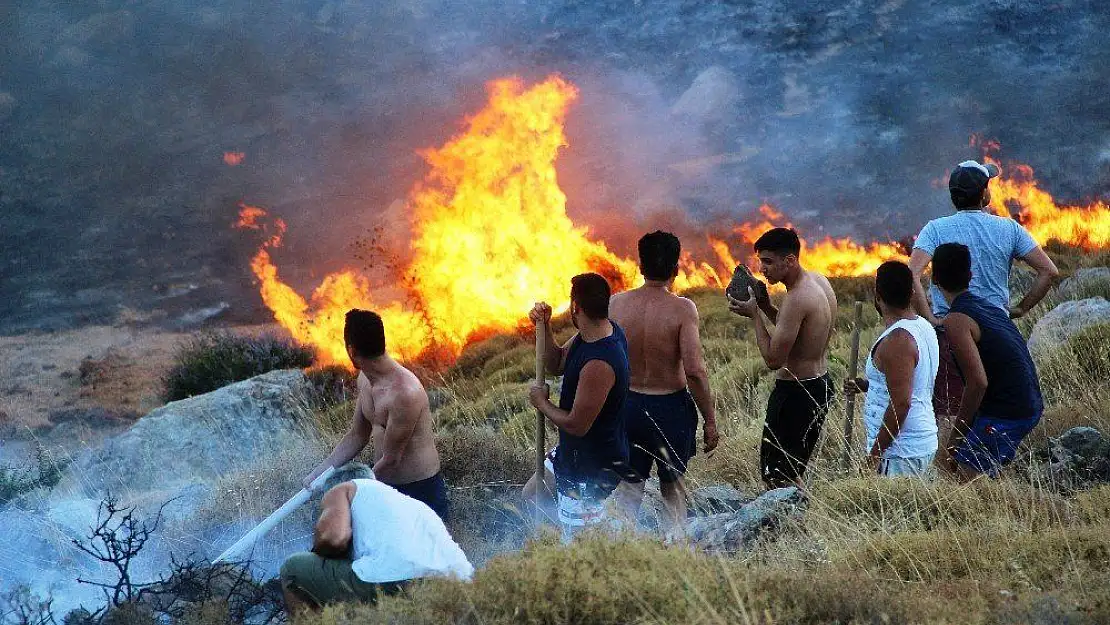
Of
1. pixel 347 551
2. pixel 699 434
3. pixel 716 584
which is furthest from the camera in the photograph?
pixel 699 434

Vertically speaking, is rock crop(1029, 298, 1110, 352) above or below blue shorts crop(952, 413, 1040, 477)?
below

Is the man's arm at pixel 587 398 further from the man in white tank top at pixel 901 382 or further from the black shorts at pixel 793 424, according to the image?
the man in white tank top at pixel 901 382

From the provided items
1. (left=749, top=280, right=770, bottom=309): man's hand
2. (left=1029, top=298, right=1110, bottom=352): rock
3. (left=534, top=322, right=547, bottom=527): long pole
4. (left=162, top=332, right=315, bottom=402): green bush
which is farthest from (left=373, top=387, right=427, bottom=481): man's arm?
(left=162, top=332, right=315, bottom=402): green bush

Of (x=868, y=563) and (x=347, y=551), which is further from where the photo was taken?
(x=868, y=563)

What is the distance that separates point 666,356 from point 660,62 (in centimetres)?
2058

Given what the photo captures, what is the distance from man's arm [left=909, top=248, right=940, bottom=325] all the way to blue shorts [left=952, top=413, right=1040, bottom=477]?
63cm

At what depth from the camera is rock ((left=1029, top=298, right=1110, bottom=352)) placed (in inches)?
377

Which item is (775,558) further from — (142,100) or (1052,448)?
(142,100)

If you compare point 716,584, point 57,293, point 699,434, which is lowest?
point 57,293

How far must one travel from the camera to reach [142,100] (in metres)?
26.0

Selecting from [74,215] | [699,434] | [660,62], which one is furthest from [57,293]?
[699,434]

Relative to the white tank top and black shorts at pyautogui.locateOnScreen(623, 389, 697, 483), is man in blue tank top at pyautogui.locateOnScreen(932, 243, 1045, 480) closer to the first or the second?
the white tank top

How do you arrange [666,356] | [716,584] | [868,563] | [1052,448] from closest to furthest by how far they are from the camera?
[716,584] → [868,563] → [666,356] → [1052,448]

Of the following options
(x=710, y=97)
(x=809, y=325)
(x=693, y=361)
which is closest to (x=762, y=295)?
(x=809, y=325)
